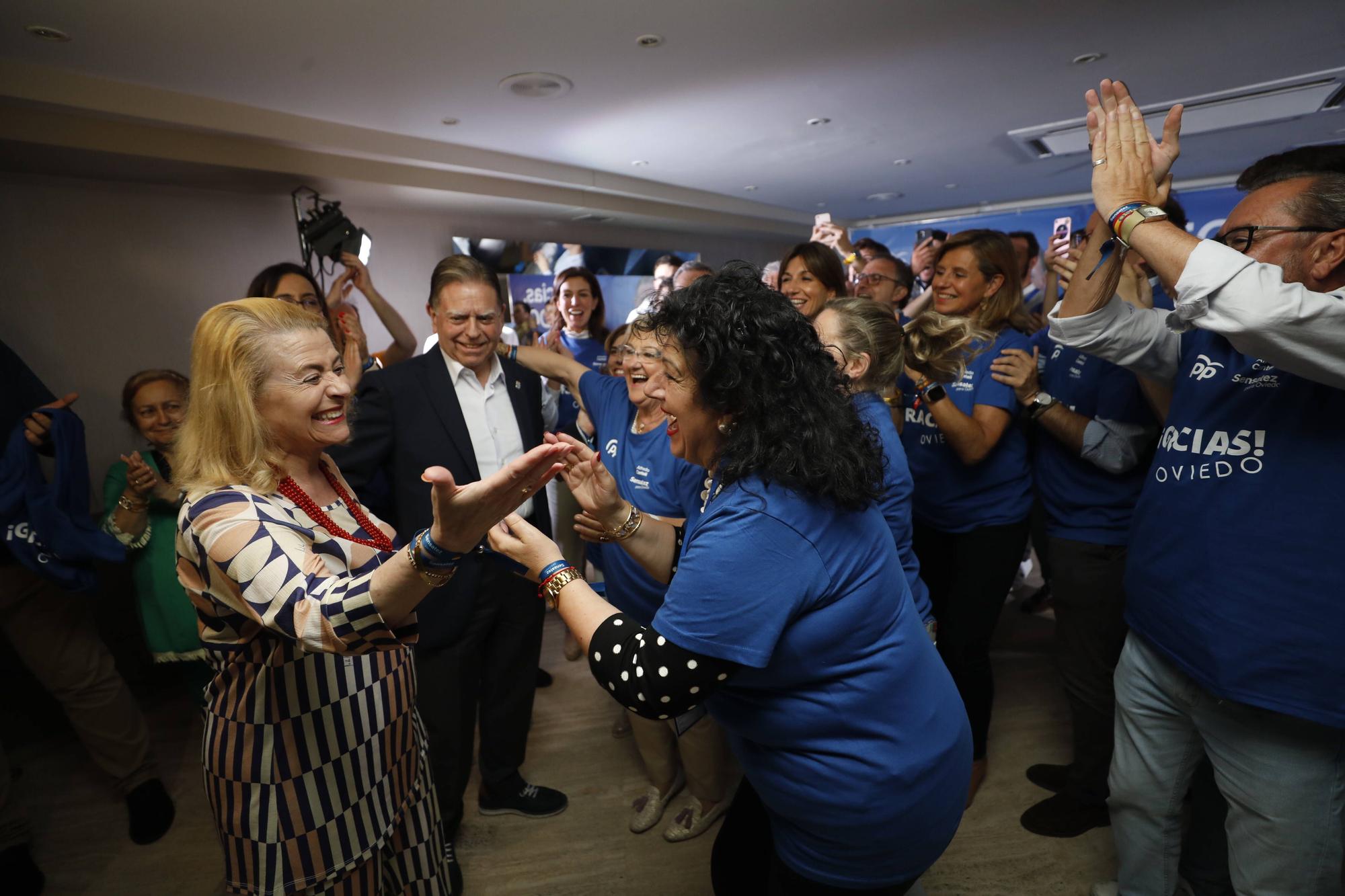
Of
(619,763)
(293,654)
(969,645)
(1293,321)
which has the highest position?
(1293,321)

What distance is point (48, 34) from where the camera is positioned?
238cm

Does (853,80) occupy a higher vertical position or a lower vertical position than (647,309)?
higher

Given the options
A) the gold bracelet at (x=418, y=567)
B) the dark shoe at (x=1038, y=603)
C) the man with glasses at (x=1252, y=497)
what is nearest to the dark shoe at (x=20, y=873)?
the gold bracelet at (x=418, y=567)

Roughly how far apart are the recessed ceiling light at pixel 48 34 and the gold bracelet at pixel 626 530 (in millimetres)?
2740

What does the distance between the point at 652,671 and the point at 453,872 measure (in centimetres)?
166

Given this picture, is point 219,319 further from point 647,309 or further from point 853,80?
point 853,80

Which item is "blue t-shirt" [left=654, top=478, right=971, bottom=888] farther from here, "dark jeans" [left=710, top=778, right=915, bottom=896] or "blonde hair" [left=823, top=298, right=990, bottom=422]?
"blonde hair" [left=823, top=298, right=990, bottom=422]

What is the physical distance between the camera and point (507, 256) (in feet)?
19.2

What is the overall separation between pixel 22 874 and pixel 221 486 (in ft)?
7.23

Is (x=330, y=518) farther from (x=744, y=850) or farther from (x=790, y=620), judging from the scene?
(x=744, y=850)

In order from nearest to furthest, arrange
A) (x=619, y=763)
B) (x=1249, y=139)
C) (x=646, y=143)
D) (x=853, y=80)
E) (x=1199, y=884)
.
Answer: (x=1199, y=884)
(x=619, y=763)
(x=853, y=80)
(x=646, y=143)
(x=1249, y=139)

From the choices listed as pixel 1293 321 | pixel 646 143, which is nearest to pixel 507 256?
pixel 646 143

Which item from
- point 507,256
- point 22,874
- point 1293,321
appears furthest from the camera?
point 507,256

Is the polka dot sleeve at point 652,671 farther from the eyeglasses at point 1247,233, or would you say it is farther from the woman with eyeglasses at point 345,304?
the woman with eyeglasses at point 345,304
